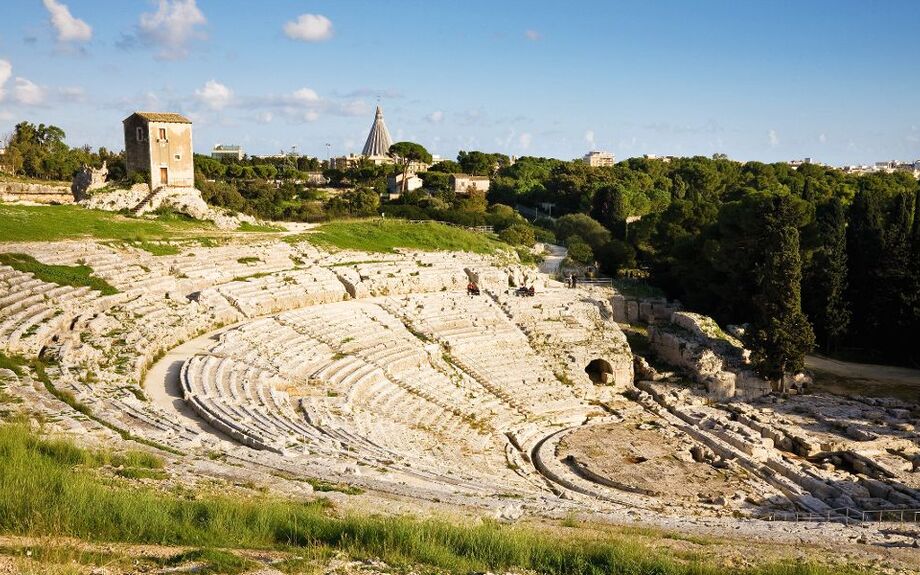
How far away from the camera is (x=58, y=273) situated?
2119 cm

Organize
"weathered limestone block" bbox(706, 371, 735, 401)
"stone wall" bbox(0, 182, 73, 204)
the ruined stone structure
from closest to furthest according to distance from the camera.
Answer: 1. "weathered limestone block" bbox(706, 371, 735, 401)
2. the ruined stone structure
3. "stone wall" bbox(0, 182, 73, 204)

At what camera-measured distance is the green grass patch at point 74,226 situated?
24.9m

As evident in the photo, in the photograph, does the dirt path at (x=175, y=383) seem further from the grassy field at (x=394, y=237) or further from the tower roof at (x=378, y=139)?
the tower roof at (x=378, y=139)

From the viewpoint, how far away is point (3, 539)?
23.3 ft

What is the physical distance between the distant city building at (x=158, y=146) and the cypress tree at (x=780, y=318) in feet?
85.8

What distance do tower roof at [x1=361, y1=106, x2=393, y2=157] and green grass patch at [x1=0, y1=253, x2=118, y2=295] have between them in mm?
96987

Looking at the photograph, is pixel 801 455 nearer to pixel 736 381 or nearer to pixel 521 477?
pixel 736 381

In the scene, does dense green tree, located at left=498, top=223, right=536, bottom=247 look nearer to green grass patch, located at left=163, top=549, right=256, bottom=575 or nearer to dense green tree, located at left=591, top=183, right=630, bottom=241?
dense green tree, located at left=591, top=183, right=630, bottom=241

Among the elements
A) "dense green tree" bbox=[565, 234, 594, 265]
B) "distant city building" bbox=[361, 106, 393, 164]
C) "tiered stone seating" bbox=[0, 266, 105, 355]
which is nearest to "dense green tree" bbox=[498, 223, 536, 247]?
"dense green tree" bbox=[565, 234, 594, 265]

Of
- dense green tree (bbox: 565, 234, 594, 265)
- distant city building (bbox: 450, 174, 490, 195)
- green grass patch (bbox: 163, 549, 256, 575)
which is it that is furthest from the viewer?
distant city building (bbox: 450, 174, 490, 195)

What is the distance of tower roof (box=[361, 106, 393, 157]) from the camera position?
389ft

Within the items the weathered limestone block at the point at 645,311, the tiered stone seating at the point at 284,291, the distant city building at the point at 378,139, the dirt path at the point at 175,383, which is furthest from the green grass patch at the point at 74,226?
the distant city building at the point at 378,139

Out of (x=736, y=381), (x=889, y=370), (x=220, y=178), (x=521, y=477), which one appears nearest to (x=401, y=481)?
(x=521, y=477)

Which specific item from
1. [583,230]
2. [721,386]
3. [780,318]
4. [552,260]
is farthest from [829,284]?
[583,230]
